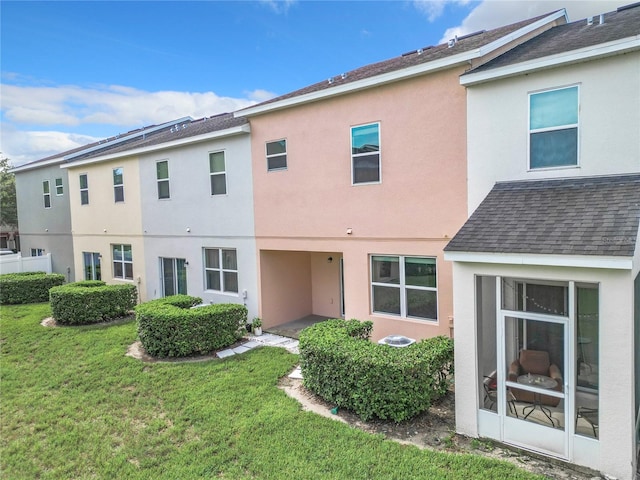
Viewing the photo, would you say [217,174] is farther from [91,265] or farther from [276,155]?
[91,265]

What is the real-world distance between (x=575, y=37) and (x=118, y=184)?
1670 cm

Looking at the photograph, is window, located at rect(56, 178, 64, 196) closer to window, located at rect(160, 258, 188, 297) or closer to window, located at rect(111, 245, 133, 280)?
window, located at rect(111, 245, 133, 280)

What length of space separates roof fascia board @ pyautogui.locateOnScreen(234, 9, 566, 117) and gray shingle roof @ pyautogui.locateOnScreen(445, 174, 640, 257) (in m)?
2.88

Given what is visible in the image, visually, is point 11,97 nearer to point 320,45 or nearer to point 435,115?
point 320,45

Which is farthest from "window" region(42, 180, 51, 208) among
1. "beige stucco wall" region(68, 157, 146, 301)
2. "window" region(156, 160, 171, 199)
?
"window" region(156, 160, 171, 199)

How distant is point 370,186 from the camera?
9898 mm

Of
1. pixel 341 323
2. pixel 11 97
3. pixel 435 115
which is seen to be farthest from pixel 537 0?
pixel 11 97

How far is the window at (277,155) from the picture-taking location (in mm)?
11711

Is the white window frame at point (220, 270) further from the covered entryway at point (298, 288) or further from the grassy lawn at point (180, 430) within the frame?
the grassy lawn at point (180, 430)

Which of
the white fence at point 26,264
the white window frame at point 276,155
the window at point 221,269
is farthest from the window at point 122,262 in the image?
the white window frame at point 276,155

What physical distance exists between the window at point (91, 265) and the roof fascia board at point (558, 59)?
18113 millimetres

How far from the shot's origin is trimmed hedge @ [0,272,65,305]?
17.8m

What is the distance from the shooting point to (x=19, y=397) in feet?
26.4

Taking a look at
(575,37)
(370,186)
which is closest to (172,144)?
(370,186)
